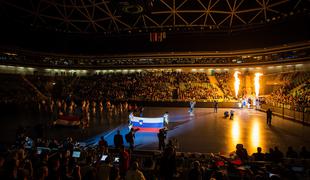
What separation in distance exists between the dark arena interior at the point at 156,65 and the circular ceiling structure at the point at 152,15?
20 centimetres

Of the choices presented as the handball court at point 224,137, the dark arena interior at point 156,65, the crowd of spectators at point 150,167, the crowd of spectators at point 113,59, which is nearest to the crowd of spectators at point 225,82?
the dark arena interior at point 156,65

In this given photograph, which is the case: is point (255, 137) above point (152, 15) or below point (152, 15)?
below

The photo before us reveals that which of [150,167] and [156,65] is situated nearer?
[150,167]

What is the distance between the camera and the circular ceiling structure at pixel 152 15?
40.6 meters

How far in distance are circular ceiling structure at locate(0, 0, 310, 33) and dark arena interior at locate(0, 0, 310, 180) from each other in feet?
0.65

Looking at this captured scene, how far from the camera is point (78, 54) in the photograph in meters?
45.5

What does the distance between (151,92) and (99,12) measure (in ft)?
73.8

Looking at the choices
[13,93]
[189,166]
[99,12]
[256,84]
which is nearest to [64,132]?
[189,166]

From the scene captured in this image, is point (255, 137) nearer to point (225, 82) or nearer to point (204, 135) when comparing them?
point (204, 135)

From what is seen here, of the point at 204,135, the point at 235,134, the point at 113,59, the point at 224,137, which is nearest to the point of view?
the point at 224,137

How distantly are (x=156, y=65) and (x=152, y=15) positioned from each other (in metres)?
11.2

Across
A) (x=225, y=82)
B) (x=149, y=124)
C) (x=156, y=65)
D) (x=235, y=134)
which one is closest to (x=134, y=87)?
(x=156, y=65)

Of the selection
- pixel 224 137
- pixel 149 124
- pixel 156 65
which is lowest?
pixel 224 137

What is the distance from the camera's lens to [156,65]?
140 ft
